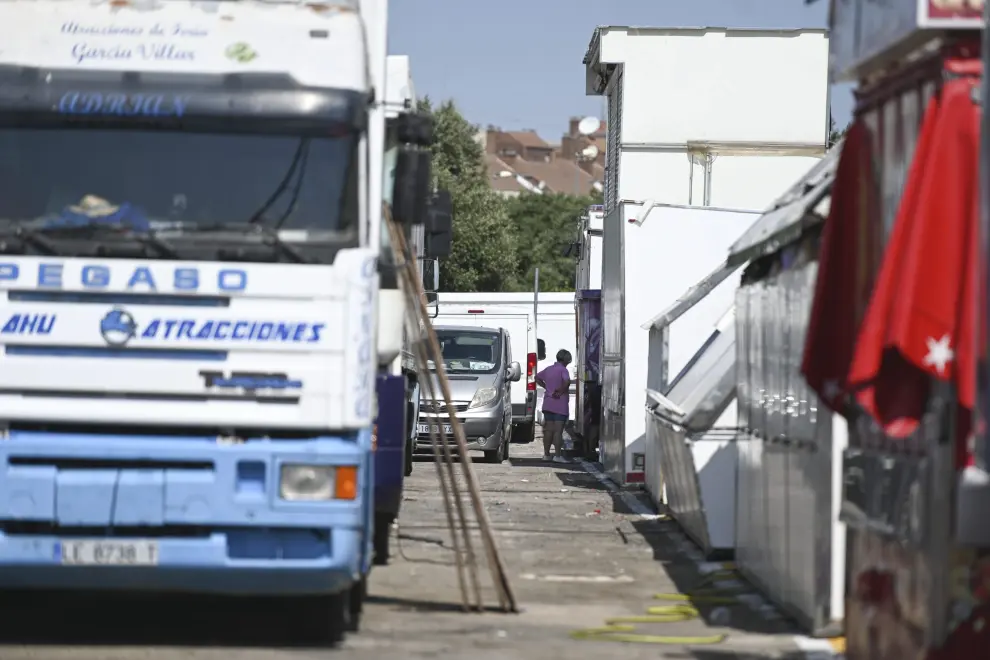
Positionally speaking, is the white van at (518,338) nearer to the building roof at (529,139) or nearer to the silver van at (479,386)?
the silver van at (479,386)

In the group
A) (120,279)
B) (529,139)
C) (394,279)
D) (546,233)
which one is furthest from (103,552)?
(529,139)

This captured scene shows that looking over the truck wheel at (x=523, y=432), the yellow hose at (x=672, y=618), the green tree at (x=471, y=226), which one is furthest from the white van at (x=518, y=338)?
the green tree at (x=471, y=226)

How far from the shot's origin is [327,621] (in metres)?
9.53

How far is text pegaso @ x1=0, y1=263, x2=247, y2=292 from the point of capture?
8555 mm

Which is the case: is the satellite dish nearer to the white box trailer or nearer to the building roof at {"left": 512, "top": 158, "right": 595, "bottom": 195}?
the white box trailer

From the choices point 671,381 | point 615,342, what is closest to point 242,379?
point 671,381

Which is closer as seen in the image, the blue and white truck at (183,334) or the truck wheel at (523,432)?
the blue and white truck at (183,334)

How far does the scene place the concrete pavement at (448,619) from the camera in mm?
9016

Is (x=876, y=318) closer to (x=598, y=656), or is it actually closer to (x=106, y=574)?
(x=598, y=656)

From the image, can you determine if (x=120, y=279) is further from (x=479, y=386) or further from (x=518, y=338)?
(x=518, y=338)

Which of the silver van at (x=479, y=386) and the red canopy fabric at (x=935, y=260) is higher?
the red canopy fabric at (x=935, y=260)

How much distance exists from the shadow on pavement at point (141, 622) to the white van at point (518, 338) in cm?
2081

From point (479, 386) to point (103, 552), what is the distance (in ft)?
57.0

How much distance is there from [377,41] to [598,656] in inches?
147
